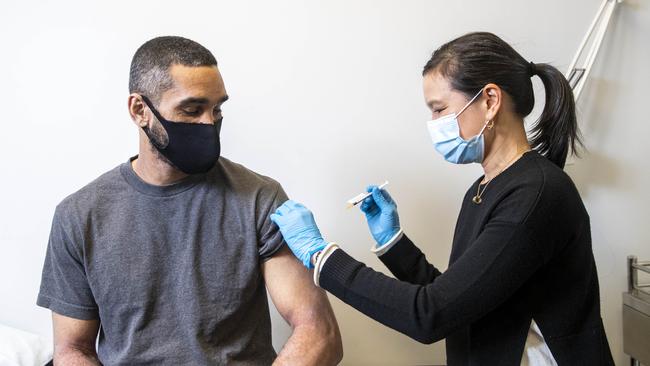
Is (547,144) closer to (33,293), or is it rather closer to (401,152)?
(401,152)

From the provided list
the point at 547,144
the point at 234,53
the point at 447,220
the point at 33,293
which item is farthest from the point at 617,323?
the point at 33,293

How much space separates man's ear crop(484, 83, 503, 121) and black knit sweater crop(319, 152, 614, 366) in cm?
12

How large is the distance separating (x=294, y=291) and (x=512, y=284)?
0.54 meters

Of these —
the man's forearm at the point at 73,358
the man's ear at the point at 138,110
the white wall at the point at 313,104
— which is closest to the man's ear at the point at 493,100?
the white wall at the point at 313,104

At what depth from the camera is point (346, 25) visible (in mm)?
1597

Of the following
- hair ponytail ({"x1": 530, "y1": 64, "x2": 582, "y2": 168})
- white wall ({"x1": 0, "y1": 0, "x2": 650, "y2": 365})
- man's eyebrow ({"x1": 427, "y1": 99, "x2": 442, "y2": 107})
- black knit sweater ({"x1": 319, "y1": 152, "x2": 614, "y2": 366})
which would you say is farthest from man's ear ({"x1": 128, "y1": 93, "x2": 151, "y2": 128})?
hair ponytail ({"x1": 530, "y1": 64, "x2": 582, "y2": 168})

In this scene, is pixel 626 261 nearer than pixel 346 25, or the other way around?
pixel 346 25

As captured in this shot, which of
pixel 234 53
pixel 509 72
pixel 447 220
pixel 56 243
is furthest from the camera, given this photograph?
pixel 447 220

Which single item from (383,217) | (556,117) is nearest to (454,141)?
(556,117)

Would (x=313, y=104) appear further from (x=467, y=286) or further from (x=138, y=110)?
(x=467, y=286)

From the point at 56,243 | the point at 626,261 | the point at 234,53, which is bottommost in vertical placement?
the point at 626,261

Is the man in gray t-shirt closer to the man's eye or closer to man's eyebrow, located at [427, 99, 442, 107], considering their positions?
the man's eye

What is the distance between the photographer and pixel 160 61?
1.19 metres

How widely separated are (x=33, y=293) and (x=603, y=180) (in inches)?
77.2
